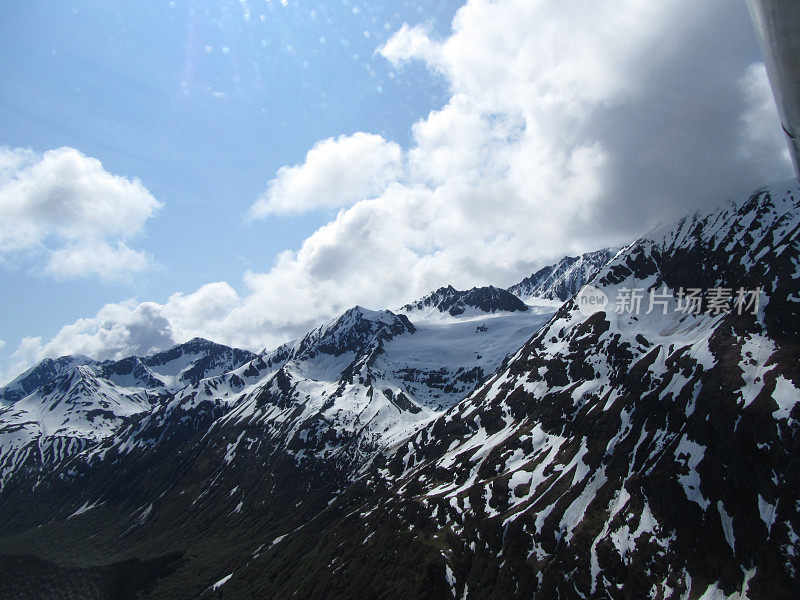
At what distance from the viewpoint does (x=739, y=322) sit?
13962 centimetres

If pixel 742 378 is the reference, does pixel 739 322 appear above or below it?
above

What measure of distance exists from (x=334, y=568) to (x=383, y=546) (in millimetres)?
19491

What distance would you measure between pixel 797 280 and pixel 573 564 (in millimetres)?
123311

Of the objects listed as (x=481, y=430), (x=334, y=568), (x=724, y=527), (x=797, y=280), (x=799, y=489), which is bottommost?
(x=334, y=568)

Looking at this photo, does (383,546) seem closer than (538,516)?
No

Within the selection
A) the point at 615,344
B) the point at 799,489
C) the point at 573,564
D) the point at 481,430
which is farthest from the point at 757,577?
the point at 481,430

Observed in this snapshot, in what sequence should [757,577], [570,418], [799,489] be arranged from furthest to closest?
[570,418], [799,489], [757,577]

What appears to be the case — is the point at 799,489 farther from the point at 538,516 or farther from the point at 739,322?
the point at 739,322

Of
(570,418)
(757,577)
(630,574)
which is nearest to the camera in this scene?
(757,577)

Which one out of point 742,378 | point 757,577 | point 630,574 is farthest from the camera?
point 742,378

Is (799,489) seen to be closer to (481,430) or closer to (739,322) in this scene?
(739,322)

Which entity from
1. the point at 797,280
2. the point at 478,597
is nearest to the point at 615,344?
the point at 797,280

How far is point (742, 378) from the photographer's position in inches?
4496

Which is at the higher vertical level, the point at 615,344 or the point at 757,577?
the point at 615,344
